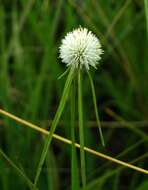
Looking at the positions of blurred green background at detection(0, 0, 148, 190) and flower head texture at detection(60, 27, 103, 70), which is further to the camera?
blurred green background at detection(0, 0, 148, 190)

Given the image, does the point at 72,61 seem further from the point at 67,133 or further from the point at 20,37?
the point at 20,37

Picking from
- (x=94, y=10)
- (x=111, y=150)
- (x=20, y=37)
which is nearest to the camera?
(x=111, y=150)

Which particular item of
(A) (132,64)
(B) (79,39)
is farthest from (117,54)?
(B) (79,39)

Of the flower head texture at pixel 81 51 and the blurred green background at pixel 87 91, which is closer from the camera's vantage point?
the flower head texture at pixel 81 51
